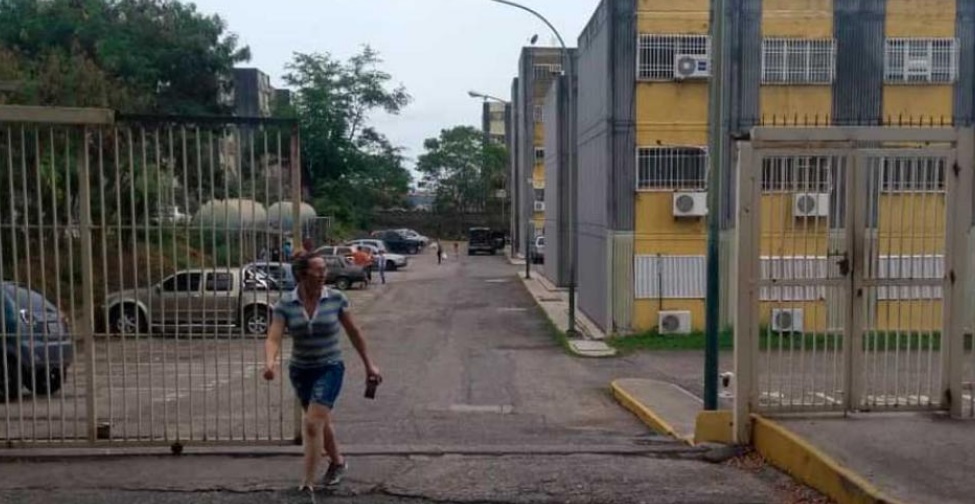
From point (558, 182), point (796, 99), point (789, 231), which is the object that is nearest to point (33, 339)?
point (789, 231)

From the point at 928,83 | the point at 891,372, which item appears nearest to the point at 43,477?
the point at 891,372

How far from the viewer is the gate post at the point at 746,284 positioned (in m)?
8.82

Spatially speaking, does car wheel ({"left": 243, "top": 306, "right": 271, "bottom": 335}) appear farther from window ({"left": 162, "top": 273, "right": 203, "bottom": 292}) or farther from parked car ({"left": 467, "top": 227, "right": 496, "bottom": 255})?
parked car ({"left": 467, "top": 227, "right": 496, "bottom": 255})

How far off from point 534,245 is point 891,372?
169 feet

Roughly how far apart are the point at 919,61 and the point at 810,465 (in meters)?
19.9

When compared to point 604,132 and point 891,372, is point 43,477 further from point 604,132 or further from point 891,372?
point 604,132

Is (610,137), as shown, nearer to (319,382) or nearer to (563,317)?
(563,317)

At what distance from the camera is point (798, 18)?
2486 centimetres

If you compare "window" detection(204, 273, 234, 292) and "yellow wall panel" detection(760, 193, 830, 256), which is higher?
"yellow wall panel" detection(760, 193, 830, 256)

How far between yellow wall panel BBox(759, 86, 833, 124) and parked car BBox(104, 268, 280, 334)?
60.0ft

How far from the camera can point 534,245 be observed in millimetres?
61250

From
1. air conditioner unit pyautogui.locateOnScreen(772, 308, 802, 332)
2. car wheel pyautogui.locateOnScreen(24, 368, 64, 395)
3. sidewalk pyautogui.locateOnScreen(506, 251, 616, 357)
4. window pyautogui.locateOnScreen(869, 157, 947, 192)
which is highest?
window pyautogui.locateOnScreen(869, 157, 947, 192)

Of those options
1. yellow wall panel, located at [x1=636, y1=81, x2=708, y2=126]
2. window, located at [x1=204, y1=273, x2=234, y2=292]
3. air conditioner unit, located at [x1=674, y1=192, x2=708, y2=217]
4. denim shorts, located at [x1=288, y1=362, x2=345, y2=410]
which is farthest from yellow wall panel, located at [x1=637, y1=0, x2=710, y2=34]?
denim shorts, located at [x1=288, y1=362, x2=345, y2=410]

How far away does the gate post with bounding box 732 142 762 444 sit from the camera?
28.9 feet
